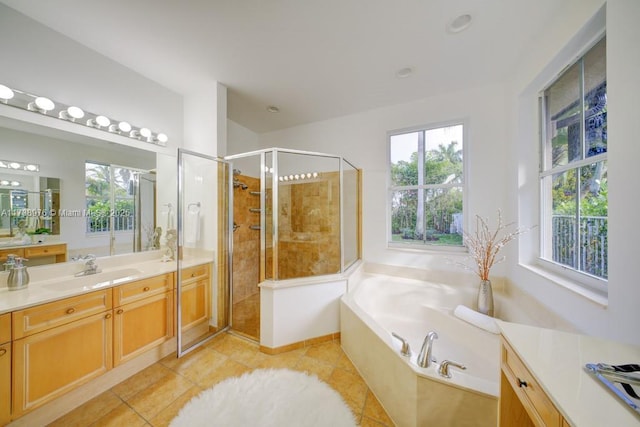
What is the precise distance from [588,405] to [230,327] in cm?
262

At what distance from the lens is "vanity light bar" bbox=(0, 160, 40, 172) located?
139cm

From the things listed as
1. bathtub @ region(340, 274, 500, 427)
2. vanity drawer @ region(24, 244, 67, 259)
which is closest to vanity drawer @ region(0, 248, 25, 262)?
vanity drawer @ region(24, 244, 67, 259)

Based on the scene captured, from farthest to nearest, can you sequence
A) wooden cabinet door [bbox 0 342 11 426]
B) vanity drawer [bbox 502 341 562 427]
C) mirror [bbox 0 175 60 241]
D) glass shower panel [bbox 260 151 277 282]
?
1. glass shower panel [bbox 260 151 277 282]
2. mirror [bbox 0 175 60 241]
3. wooden cabinet door [bbox 0 342 11 426]
4. vanity drawer [bbox 502 341 562 427]

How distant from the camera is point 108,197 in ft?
6.14

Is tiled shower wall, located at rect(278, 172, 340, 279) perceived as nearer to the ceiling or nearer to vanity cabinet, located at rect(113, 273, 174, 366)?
vanity cabinet, located at rect(113, 273, 174, 366)

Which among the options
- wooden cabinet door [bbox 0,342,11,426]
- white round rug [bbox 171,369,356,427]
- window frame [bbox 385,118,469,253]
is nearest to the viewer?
wooden cabinet door [bbox 0,342,11,426]

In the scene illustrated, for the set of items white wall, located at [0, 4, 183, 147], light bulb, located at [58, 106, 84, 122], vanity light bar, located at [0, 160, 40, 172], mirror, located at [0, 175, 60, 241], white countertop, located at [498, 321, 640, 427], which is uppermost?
white wall, located at [0, 4, 183, 147]

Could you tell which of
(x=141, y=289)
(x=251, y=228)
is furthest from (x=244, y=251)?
(x=141, y=289)

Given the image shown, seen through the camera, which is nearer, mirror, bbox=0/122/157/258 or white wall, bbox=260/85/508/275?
mirror, bbox=0/122/157/258

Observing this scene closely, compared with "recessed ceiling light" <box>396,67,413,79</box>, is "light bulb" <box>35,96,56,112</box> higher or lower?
lower

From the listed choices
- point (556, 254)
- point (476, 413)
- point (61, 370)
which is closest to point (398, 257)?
point (556, 254)

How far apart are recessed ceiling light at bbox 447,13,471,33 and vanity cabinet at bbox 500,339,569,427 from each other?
2077mm

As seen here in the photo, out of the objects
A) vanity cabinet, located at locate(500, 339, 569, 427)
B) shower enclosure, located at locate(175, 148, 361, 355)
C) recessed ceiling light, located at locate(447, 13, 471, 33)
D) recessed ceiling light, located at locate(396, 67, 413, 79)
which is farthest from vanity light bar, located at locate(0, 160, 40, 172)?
recessed ceiling light, located at locate(447, 13, 471, 33)

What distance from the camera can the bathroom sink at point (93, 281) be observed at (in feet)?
4.92
